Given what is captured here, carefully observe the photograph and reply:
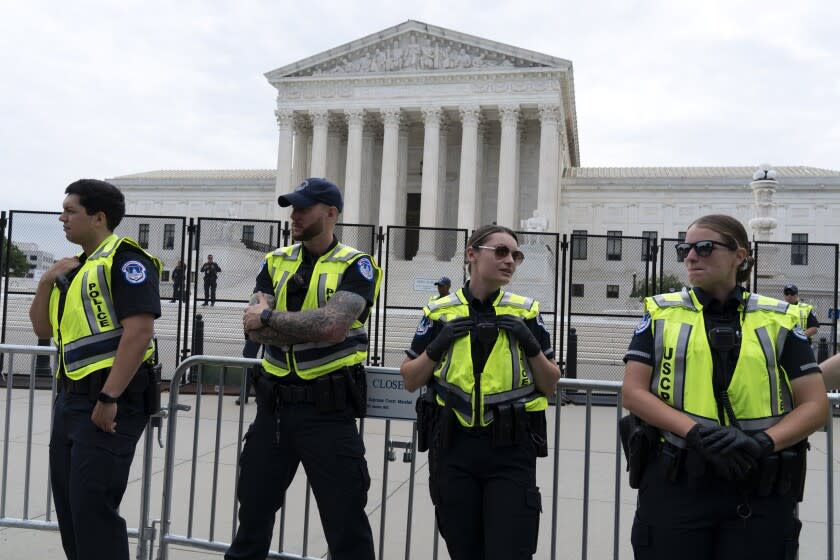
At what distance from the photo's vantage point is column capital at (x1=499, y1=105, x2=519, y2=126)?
46500 mm

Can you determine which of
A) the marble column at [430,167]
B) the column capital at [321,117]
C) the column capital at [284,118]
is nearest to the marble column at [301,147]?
the column capital at [284,118]

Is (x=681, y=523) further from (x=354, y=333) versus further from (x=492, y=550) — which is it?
(x=354, y=333)

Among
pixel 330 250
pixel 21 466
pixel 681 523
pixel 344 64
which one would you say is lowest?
pixel 21 466

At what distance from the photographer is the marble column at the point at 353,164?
48312mm

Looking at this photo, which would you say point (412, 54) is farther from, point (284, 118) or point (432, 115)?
point (284, 118)

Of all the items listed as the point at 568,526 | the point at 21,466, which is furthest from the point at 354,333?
the point at 21,466

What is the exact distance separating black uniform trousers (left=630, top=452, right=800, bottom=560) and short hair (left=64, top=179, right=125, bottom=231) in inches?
118

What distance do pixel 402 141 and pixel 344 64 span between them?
683 cm

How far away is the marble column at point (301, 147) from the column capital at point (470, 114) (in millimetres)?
11955

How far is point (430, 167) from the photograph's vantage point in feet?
155

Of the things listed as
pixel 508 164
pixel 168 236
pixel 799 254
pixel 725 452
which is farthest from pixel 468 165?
pixel 725 452

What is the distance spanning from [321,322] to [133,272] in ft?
3.30

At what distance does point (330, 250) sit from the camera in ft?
12.0

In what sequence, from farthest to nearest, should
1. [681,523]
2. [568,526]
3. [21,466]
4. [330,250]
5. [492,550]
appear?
[21,466], [568,526], [330,250], [492,550], [681,523]
